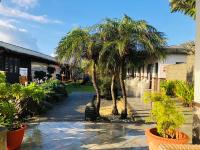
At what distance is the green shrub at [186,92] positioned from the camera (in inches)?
605

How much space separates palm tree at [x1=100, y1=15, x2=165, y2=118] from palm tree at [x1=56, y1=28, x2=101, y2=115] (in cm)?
41

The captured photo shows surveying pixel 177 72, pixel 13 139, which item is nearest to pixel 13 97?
pixel 13 139

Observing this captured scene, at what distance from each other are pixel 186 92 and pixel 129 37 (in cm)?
526

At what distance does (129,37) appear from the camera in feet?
38.4

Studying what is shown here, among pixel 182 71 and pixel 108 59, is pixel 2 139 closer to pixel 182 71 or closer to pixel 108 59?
pixel 108 59

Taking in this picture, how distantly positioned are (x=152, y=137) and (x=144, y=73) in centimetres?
2099

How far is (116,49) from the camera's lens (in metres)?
11.7

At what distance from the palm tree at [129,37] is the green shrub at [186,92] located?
14.2 feet

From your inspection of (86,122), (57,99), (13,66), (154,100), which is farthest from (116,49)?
(13,66)

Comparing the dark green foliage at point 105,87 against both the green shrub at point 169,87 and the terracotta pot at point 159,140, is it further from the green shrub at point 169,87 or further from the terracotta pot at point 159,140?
the terracotta pot at point 159,140

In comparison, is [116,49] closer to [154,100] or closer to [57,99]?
[154,100]

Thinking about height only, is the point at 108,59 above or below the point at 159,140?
above

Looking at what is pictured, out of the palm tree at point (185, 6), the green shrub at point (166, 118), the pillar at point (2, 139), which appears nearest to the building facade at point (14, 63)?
the palm tree at point (185, 6)

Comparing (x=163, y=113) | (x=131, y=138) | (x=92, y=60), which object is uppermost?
(x=92, y=60)
